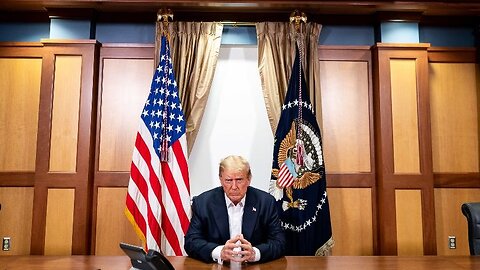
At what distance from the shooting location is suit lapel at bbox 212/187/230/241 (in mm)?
2748

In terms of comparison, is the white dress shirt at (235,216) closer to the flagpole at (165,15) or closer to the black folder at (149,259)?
the black folder at (149,259)

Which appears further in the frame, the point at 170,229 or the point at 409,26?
the point at 409,26

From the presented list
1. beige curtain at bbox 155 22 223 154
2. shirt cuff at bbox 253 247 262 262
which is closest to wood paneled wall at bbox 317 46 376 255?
beige curtain at bbox 155 22 223 154

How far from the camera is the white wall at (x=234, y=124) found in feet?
15.2

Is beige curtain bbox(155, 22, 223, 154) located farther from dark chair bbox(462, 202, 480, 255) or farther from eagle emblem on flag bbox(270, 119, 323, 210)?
dark chair bbox(462, 202, 480, 255)

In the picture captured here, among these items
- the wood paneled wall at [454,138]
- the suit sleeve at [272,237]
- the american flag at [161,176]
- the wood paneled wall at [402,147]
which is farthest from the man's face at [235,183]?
the wood paneled wall at [454,138]

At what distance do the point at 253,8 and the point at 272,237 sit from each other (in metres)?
2.65

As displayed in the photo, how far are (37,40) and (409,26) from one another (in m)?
3.87

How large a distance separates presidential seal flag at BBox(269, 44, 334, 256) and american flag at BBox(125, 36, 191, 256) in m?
0.87

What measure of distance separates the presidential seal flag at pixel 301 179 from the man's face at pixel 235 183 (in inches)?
57.2

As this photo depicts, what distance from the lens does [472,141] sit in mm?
4707

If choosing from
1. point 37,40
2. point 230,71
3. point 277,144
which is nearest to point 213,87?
point 230,71

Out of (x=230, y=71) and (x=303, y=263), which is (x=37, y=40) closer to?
(x=230, y=71)

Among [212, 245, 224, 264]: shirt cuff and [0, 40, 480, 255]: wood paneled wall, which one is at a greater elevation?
[0, 40, 480, 255]: wood paneled wall
